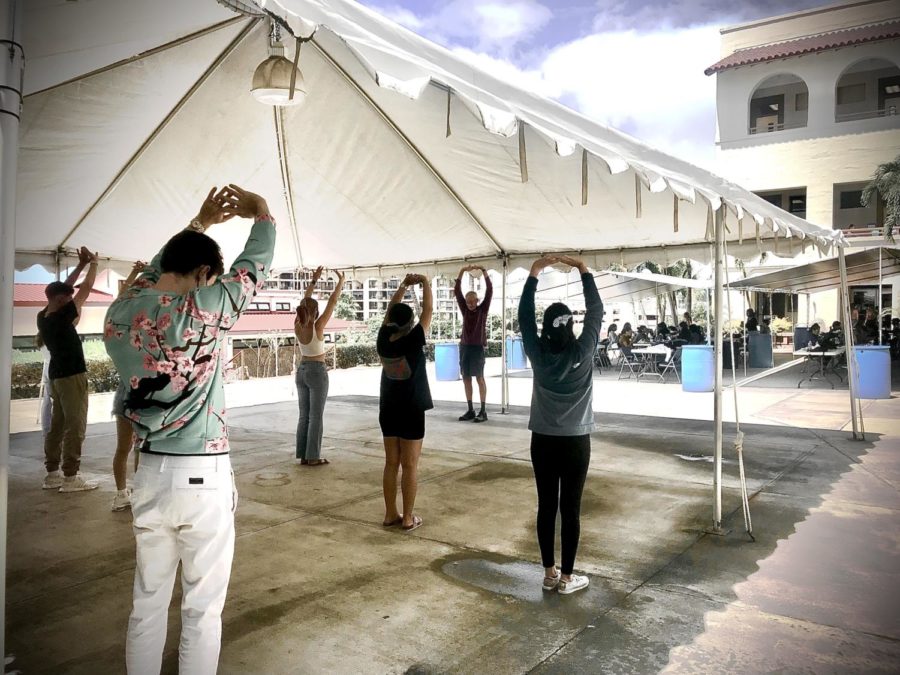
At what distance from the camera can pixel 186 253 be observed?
2188mm

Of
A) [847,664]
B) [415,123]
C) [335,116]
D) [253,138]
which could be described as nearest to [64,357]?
[253,138]

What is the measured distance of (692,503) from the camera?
18.2 ft

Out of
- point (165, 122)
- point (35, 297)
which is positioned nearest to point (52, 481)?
point (165, 122)

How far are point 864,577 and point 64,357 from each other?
611 centimetres

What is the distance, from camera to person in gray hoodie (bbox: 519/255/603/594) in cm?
355

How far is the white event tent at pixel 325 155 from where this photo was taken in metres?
3.11

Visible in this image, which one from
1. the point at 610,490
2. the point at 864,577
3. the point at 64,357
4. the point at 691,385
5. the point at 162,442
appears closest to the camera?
A: the point at 162,442

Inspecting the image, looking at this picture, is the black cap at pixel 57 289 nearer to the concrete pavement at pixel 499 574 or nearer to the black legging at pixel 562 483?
the concrete pavement at pixel 499 574

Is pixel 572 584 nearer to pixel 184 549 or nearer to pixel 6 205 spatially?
pixel 184 549

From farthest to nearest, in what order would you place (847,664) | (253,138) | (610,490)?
(253,138) → (610,490) → (847,664)

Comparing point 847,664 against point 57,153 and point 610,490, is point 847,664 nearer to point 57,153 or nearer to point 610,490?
point 610,490

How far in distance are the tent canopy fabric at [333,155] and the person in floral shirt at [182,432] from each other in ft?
3.93

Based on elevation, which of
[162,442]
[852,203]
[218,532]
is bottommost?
[218,532]

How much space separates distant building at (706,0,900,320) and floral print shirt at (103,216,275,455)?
27.5 m
